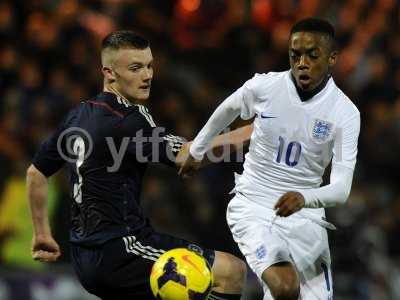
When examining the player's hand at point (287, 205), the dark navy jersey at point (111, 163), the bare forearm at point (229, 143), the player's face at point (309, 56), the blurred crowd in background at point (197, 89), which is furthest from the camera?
the blurred crowd in background at point (197, 89)

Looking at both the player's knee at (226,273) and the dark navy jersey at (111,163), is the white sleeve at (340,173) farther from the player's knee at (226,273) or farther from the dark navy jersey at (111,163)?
the dark navy jersey at (111,163)

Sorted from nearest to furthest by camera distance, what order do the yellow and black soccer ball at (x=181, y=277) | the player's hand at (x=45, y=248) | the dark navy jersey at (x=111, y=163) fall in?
the yellow and black soccer ball at (x=181, y=277) < the dark navy jersey at (x=111, y=163) < the player's hand at (x=45, y=248)

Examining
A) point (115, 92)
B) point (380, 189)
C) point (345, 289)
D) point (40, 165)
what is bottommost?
point (345, 289)

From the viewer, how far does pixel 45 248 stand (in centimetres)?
618

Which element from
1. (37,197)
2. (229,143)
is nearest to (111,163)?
(37,197)

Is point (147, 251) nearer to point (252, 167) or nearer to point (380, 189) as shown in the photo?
point (252, 167)

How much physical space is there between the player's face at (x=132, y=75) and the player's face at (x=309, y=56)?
2.96ft

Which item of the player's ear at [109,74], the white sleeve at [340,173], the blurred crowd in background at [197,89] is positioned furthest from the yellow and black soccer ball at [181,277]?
the blurred crowd in background at [197,89]

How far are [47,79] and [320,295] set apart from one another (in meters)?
5.43

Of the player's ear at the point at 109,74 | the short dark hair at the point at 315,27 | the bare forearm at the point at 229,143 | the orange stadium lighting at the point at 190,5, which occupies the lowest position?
the bare forearm at the point at 229,143

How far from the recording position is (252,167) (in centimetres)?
629

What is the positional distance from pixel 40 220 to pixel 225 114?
4.46 ft

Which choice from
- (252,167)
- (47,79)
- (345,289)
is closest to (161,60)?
(47,79)

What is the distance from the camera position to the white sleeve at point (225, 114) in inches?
239
